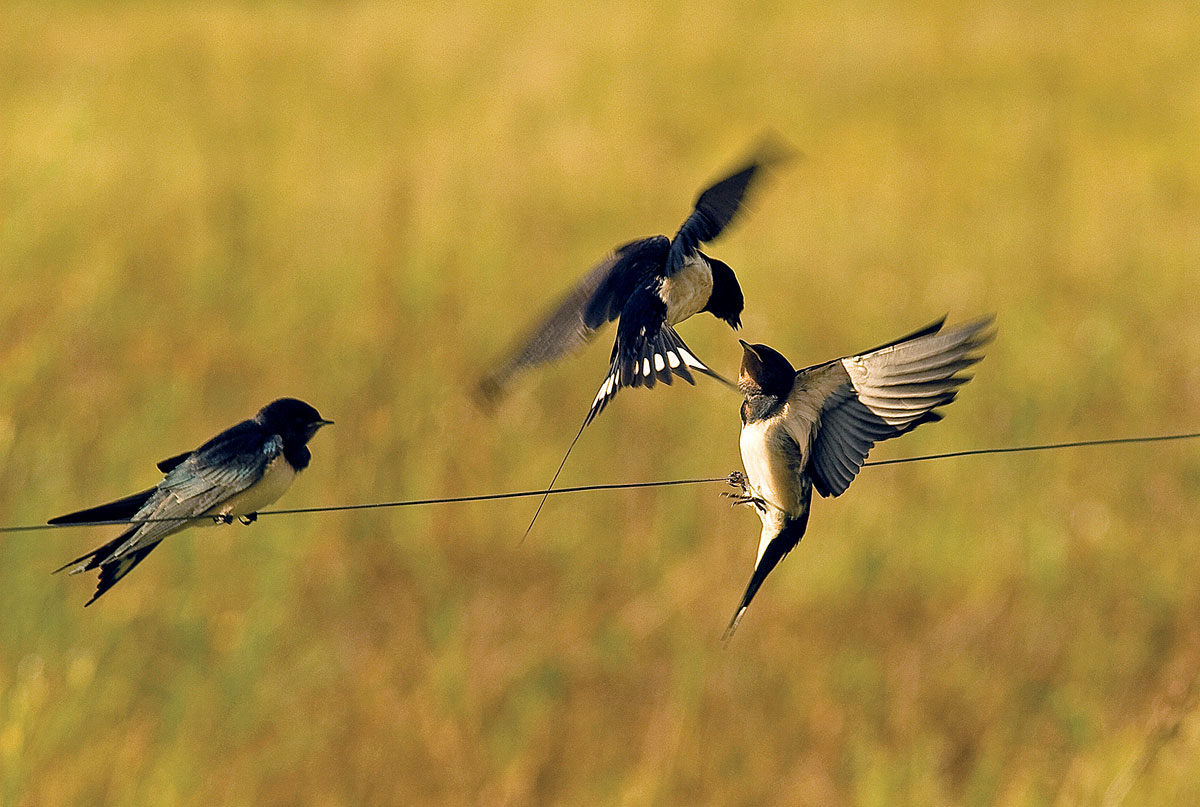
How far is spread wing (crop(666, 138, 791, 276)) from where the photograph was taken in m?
1.16

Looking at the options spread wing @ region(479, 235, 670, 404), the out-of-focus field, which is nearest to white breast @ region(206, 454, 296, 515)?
spread wing @ region(479, 235, 670, 404)

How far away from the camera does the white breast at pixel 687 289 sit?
1.15m

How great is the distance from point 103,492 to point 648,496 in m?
1.45

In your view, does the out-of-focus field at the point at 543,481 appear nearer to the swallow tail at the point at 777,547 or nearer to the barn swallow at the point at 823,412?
the swallow tail at the point at 777,547

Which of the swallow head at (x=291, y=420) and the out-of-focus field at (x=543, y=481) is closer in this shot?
the swallow head at (x=291, y=420)

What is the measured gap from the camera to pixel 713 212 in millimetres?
1167

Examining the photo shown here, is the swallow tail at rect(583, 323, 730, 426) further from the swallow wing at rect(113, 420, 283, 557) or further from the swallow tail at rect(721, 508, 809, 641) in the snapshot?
the swallow wing at rect(113, 420, 283, 557)

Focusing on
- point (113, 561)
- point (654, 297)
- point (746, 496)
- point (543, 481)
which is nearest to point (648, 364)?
point (654, 297)

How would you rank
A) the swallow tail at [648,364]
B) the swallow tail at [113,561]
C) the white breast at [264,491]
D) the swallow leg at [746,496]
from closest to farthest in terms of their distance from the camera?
the swallow tail at [648,364], the swallow tail at [113,561], the swallow leg at [746,496], the white breast at [264,491]

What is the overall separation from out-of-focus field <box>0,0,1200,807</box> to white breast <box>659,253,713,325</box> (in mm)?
1447

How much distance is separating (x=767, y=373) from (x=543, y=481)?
8.44 ft

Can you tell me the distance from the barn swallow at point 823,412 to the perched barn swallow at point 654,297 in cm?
8

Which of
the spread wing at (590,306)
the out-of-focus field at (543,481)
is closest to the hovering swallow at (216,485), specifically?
the spread wing at (590,306)

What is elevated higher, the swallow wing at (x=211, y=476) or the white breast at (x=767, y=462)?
the swallow wing at (x=211, y=476)
